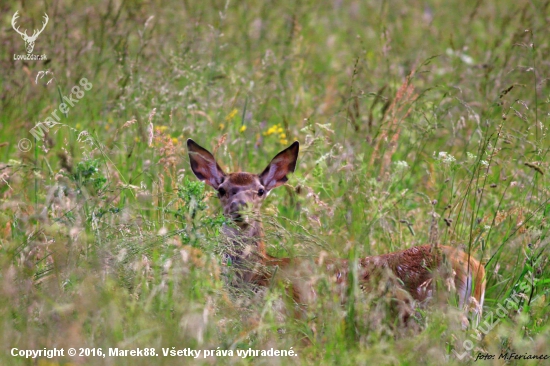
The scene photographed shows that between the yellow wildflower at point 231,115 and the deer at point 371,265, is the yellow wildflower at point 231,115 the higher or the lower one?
the higher one

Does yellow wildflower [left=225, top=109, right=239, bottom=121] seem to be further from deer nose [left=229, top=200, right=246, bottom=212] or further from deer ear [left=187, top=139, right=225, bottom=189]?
deer nose [left=229, top=200, right=246, bottom=212]

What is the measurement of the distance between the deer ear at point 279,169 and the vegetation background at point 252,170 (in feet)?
0.56

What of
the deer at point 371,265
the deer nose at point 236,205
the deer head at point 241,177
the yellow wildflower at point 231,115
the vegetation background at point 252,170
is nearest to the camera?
the vegetation background at point 252,170

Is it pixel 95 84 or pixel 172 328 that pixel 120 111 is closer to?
pixel 95 84

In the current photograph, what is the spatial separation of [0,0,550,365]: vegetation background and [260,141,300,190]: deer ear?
0.17m

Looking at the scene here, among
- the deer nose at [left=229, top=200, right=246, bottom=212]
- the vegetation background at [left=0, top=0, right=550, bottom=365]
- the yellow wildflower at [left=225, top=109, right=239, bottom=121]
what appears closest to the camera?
the vegetation background at [left=0, top=0, right=550, bottom=365]

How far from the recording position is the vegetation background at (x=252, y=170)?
12.0 feet

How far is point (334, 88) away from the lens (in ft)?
26.6

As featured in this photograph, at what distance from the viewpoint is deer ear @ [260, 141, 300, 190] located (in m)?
5.88

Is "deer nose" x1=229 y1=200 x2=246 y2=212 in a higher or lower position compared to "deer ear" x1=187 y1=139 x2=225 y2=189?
lower

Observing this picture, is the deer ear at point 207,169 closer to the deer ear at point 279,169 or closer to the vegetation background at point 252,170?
the vegetation background at point 252,170

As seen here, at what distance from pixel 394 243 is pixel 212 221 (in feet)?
5.97

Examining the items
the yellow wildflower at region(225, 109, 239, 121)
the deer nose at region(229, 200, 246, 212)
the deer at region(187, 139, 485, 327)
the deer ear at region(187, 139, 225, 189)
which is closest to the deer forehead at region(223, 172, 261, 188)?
the deer at region(187, 139, 485, 327)

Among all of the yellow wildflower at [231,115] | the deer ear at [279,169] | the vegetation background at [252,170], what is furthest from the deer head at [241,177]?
the yellow wildflower at [231,115]
